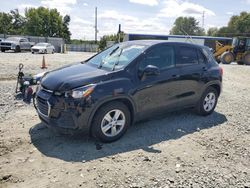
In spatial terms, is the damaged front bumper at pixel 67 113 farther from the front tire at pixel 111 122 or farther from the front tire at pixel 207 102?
the front tire at pixel 207 102

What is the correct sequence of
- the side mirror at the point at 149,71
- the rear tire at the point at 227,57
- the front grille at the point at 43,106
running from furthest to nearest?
the rear tire at the point at 227,57 → the side mirror at the point at 149,71 → the front grille at the point at 43,106

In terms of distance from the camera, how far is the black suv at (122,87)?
15.0 feet

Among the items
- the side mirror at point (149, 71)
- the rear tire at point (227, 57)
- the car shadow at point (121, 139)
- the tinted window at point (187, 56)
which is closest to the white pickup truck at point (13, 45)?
the rear tire at point (227, 57)

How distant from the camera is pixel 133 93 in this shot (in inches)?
197

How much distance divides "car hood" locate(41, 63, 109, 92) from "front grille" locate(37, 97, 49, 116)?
0.81 feet

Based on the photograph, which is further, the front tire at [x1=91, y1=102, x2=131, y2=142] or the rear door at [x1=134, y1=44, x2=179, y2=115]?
the rear door at [x1=134, y1=44, x2=179, y2=115]

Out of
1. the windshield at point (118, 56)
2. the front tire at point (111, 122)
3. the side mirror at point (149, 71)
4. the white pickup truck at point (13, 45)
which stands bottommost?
the front tire at point (111, 122)

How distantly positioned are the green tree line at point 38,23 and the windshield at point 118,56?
69.6 metres

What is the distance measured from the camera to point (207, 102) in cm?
673

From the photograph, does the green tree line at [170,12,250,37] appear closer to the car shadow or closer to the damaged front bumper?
the car shadow

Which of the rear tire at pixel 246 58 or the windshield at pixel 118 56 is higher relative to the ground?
the windshield at pixel 118 56

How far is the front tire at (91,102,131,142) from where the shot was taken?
470 centimetres

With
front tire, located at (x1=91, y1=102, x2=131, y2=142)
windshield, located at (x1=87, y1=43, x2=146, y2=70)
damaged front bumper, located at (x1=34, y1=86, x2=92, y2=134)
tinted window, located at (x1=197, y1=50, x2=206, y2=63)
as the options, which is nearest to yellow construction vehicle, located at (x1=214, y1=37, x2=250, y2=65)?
tinted window, located at (x1=197, y1=50, x2=206, y2=63)

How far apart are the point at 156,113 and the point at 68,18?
78.9m
